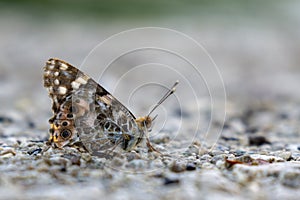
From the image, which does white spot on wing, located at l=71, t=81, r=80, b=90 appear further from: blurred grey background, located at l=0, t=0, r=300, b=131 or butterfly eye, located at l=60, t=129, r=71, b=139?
blurred grey background, located at l=0, t=0, r=300, b=131

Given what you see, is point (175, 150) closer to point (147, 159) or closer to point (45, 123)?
point (147, 159)

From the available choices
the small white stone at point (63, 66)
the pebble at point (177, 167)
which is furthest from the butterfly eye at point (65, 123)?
the pebble at point (177, 167)

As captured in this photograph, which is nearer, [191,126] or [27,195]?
[27,195]

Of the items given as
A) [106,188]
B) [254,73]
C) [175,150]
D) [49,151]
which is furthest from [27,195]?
[254,73]

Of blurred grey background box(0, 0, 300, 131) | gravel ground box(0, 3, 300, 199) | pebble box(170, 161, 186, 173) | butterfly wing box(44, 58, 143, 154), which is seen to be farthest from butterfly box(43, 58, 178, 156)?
blurred grey background box(0, 0, 300, 131)

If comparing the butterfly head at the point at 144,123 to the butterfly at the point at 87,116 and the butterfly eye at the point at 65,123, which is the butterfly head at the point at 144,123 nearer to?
the butterfly at the point at 87,116
